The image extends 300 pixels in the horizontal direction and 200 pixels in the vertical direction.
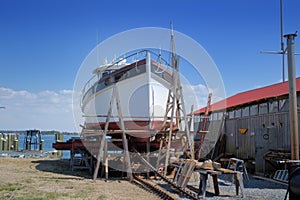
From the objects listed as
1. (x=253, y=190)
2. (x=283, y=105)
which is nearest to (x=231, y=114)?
(x=283, y=105)

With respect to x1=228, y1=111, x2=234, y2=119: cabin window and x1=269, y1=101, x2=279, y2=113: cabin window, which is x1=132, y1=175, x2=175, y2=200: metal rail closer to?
x1=269, y1=101, x2=279, y2=113: cabin window

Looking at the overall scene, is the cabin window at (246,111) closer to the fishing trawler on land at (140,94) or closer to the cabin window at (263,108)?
the cabin window at (263,108)

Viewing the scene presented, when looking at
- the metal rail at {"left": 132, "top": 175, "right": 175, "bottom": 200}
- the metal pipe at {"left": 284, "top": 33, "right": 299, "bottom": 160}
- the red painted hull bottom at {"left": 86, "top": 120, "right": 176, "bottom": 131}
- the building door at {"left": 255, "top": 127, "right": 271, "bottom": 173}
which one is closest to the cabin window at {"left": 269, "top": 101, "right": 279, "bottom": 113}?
the building door at {"left": 255, "top": 127, "right": 271, "bottom": 173}

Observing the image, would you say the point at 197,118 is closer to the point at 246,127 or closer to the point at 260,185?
the point at 246,127

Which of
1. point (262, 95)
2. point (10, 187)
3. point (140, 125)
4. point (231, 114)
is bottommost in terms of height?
point (10, 187)

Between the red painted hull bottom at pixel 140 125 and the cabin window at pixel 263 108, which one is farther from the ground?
the cabin window at pixel 263 108

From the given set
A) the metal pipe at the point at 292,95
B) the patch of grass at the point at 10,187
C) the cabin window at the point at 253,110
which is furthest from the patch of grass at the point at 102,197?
the cabin window at the point at 253,110

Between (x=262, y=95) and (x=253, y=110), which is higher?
(x=262, y=95)

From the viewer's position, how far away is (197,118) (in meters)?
29.3

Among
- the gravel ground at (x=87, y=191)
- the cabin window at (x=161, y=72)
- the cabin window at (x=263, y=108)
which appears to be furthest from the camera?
the cabin window at (x=263, y=108)

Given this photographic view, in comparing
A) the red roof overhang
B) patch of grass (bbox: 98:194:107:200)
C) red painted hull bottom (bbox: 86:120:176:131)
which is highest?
the red roof overhang

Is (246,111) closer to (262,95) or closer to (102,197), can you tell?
(262,95)

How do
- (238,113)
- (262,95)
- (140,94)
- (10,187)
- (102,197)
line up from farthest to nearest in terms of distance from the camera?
(238,113) < (262,95) < (140,94) < (10,187) < (102,197)

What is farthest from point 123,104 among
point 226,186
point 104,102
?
point 226,186
